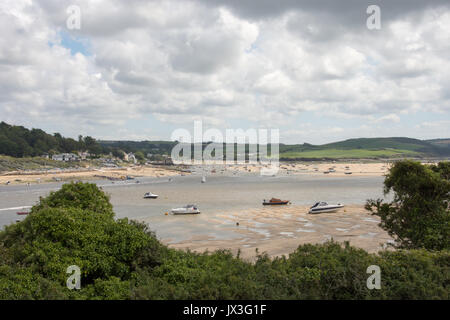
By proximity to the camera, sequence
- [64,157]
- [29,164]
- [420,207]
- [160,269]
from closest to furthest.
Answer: [160,269], [420,207], [29,164], [64,157]

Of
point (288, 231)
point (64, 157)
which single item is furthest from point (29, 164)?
point (288, 231)

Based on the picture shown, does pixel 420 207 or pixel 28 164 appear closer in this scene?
pixel 420 207

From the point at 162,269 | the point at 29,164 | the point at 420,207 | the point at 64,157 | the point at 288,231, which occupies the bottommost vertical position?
the point at 288,231

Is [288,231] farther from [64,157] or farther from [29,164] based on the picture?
[64,157]

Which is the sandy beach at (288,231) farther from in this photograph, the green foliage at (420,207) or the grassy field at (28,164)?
the grassy field at (28,164)

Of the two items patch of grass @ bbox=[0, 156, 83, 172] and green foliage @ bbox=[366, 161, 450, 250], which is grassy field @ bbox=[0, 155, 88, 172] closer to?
patch of grass @ bbox=[0, 156, 83, 172]

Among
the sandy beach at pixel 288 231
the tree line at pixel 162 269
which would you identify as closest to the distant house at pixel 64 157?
the sandy beach at pixel 288 231
